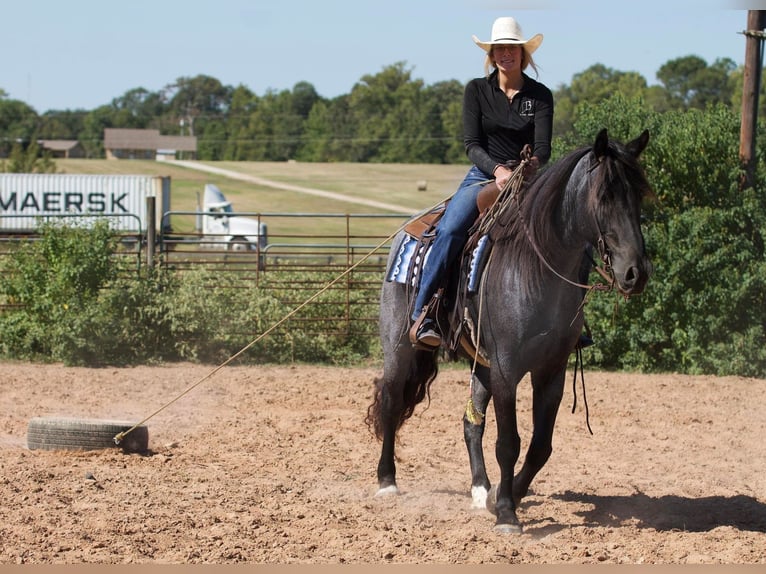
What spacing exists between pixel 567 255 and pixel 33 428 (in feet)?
14.7

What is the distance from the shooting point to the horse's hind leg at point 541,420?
581cm

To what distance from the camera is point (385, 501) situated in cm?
638

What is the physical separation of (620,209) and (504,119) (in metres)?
1.23

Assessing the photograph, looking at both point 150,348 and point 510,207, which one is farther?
point 150,348

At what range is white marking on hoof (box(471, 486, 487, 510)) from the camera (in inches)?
242

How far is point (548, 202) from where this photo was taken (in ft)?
18.1

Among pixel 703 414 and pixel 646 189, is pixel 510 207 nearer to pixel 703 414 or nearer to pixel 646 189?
pixel 646 189

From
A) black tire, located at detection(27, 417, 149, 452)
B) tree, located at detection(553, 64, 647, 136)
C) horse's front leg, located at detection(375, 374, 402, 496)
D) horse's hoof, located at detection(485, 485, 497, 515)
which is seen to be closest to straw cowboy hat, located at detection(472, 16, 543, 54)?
horse's front leg, located at detection(375, 374, 402, 496)

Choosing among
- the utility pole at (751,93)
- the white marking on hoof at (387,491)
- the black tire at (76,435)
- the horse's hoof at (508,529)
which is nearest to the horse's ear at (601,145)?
the horse's hoof at (508,529)

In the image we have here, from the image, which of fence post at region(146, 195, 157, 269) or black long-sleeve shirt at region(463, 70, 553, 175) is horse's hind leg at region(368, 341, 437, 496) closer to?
black long-sleeve shirt at region(463, 70, 553, 175)

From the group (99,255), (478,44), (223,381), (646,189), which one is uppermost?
(478,44)

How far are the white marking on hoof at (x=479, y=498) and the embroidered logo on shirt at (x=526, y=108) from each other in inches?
96.9

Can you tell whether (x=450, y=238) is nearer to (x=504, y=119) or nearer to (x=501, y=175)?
(x=501, y=175)

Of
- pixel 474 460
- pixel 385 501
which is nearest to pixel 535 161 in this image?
pixel 474 460
